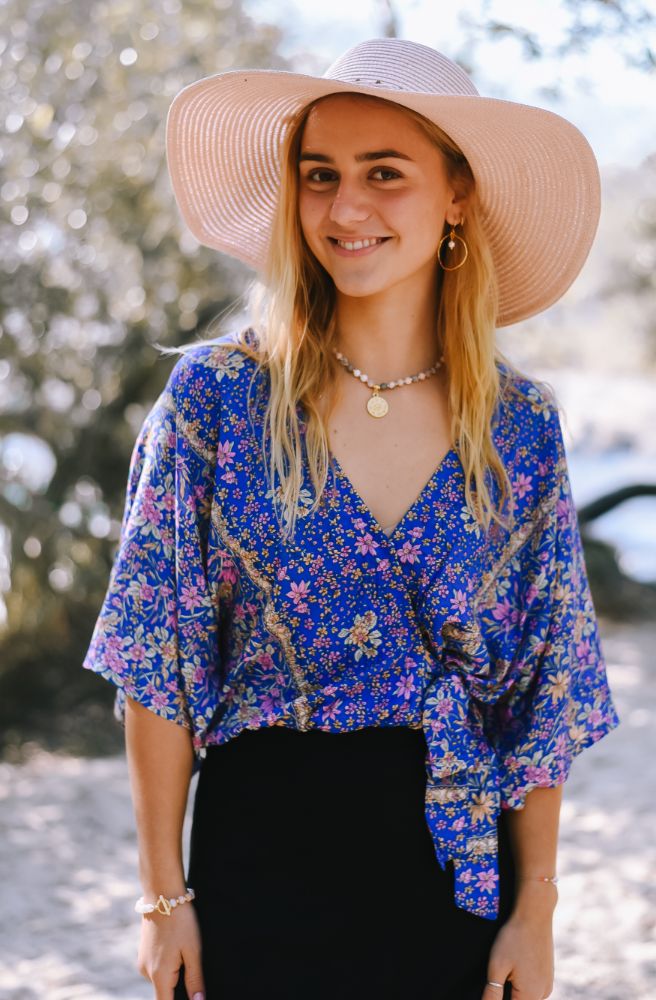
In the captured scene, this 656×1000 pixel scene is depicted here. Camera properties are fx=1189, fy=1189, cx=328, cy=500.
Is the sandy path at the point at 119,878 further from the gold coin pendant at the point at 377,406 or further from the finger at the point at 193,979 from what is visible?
the gold coin pendant at the point at 377,406

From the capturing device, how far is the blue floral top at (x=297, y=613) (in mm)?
1790

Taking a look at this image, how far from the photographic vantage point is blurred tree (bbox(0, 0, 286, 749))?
18.7 feet

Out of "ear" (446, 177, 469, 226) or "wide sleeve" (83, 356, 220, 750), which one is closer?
"wide sleeve" (83, 356, 220, 750)

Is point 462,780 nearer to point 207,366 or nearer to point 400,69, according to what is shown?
point 207,366

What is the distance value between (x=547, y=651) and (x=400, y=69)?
959 mm

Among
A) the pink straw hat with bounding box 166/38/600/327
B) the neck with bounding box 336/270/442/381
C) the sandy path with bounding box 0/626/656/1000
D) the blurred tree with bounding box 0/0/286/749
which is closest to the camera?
the pink straw hat with bounding box 166/38/600/327

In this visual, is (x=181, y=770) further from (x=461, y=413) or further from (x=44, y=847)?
(x=44, y=847)

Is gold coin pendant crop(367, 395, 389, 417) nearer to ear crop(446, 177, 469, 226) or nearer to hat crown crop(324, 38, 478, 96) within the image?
A: ear crop(446, 177, 469, 226)

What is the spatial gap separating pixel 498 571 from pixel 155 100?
178 inches

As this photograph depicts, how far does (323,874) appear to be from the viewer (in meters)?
1.80

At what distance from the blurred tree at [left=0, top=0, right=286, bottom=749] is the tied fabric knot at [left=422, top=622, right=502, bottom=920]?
14.6 ft

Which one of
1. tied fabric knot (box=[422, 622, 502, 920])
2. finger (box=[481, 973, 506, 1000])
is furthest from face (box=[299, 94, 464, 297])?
finger (box=[481, 973, 506, 1000])

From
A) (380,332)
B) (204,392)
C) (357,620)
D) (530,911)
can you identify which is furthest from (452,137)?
(530,911)

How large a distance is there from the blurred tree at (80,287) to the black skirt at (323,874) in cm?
445
